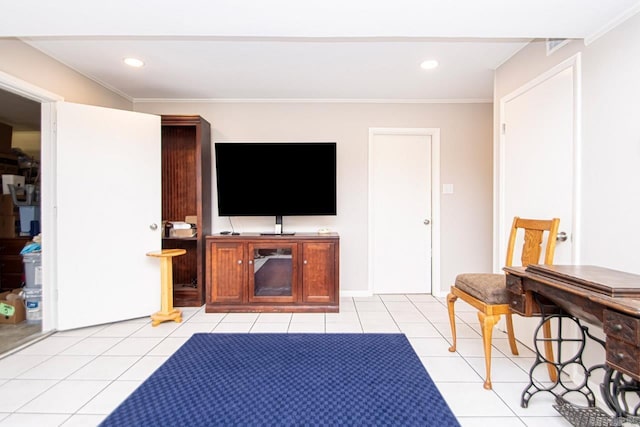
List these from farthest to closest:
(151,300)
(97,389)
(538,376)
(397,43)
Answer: (151,300), (397,43), (538,376), (97,389)

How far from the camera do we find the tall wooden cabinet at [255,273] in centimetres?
308

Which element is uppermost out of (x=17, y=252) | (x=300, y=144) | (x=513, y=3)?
(x=513, y=3)

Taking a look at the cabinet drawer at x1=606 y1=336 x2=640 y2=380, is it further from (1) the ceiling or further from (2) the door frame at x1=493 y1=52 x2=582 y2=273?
(1) the ceiling

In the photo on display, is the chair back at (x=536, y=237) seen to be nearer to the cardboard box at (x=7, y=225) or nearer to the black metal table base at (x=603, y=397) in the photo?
the black metal table base at (x=603, y=397)

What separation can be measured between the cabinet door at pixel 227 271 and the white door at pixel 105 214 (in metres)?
0.54

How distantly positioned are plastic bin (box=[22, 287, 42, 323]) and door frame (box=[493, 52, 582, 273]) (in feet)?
13.9

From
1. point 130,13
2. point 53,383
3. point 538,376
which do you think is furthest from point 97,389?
point 538,376

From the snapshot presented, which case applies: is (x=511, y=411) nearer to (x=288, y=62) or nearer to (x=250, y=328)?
(x=250, y=328)

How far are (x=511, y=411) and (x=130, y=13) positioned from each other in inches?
120

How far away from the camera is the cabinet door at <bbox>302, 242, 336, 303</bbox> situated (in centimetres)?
309

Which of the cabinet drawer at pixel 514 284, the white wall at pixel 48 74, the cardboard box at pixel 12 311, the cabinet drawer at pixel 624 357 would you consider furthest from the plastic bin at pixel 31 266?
the cabinet drawer at pixel 624 357

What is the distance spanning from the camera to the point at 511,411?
5.29 feet

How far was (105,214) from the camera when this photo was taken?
8.89 ft

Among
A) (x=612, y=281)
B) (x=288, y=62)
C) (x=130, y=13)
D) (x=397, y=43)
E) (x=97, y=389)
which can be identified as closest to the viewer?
(x=612, y=281)
